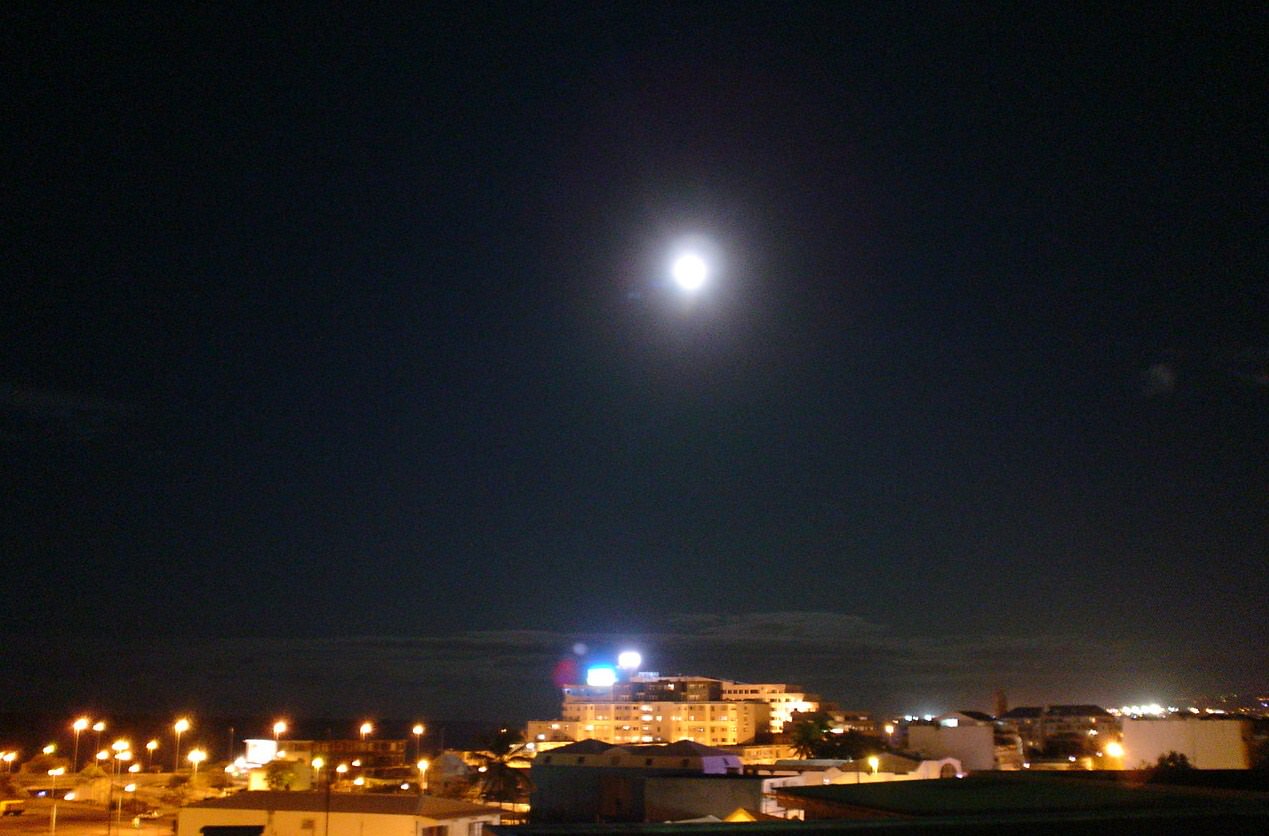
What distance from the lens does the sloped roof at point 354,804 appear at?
23.4m

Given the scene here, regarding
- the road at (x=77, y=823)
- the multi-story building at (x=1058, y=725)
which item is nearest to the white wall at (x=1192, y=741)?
the road at (x=77, y=823)

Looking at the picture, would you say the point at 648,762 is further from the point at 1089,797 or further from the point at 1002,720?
the point at 1002,720

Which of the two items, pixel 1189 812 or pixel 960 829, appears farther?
pixel 1189 812

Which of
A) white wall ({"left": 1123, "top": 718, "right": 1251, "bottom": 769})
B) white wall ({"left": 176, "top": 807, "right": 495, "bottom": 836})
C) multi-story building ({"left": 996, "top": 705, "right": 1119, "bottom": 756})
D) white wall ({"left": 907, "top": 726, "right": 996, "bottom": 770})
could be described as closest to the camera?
white wall ({"left": 176, "top": 807, "right": 495, "bottom": 836})

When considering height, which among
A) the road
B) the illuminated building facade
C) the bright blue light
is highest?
the bright blue light

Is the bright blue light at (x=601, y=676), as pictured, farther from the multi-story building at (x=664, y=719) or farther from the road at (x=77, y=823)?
the road at (x=77, y=823)

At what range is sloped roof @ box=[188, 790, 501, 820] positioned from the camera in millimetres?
23422

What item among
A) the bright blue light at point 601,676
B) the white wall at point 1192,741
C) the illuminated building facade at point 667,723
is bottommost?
the white wall at point 1192,741

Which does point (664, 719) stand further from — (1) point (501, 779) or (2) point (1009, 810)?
(2) point (1009, 810)

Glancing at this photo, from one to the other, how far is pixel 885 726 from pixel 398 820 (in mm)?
68367

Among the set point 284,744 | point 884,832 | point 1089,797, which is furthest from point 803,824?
point 284,744

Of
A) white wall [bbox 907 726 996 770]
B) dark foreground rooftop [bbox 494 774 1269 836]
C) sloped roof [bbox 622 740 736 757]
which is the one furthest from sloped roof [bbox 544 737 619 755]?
dark foreground rooftop [bbox 494 774 1269 836]

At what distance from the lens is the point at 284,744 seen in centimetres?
5081

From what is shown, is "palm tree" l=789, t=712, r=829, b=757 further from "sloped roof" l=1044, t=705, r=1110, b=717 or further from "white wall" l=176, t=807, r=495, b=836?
"sloped roof" l=1044, t=705, r=1110, b=717
